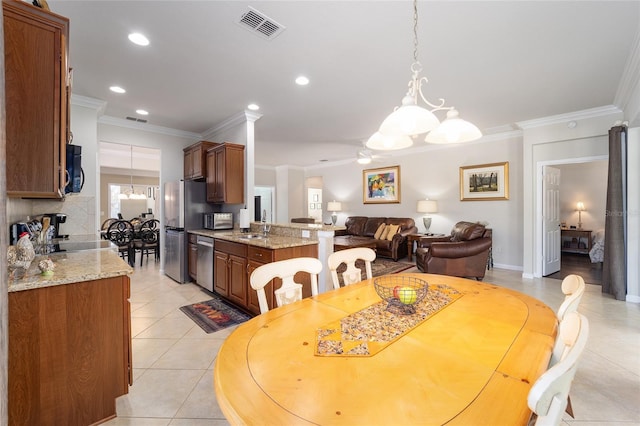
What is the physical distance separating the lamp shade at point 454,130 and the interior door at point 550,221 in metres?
3.91

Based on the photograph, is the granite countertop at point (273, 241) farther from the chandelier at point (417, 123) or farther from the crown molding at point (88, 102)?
the crown molding at point (88, 102)

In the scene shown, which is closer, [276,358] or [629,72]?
[276,358]

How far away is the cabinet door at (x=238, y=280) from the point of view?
3.19m

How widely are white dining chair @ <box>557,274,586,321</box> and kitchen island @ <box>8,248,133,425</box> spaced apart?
2.27 meters

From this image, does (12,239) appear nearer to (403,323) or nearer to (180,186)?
(180,186)

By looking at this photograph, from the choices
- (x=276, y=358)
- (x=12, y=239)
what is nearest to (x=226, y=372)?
(x=276, y=358)

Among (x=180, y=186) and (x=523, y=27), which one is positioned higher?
(x=523, y=27)

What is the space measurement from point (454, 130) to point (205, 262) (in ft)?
11.6

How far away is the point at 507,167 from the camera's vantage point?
5270 millimetres

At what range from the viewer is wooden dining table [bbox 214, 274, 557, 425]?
687 mm

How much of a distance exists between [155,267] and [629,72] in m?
7.64

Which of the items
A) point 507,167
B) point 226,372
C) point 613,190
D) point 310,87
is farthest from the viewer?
point 507,167

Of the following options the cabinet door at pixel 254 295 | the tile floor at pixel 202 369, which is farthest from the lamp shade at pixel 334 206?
the cabinet door at pixel 254 295

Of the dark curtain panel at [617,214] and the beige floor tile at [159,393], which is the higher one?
the dark curtain panel at [617,214]
